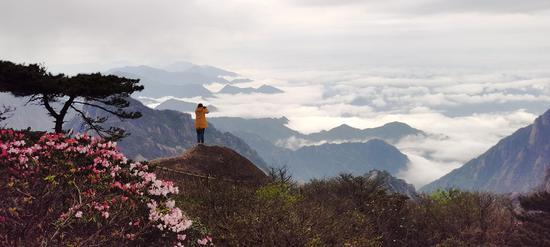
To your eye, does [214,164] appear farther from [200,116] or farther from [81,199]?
[81,199]

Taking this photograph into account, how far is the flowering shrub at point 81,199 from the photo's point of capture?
40.7 feet

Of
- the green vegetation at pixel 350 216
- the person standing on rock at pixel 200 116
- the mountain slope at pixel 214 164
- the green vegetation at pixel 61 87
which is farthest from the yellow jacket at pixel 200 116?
the green vegetation at pixel 350 216

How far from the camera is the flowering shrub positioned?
12.4 m

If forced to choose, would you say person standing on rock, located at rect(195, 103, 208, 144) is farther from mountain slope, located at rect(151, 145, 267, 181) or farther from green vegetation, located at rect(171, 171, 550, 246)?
green vegetation, located at rect(171, 171, 550, 246)

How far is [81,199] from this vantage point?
1427 cm

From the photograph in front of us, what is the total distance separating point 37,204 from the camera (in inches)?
490

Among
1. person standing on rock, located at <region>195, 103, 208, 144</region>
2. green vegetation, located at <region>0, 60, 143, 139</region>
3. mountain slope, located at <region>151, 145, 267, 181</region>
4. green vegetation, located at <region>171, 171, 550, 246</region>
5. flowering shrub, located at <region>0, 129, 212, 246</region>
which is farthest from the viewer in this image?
mountain slope, located at <region>151, 145, 267, 181</region>

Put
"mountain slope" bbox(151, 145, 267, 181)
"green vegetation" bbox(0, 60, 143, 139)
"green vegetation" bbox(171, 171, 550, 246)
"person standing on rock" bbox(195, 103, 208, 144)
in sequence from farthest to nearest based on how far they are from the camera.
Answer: "mountain slope" bbox(151, 145, 267, 181) < "person standing on rock" bbox(195, 103, 208, 144) < "green vegetation" bbox(0, 60, 143, 139) < "green vegetation" bbox(171, 171, 550, 246)

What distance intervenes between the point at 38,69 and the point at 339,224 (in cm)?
2751

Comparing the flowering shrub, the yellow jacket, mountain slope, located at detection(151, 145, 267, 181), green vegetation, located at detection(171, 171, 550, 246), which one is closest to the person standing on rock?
the yellow jacket

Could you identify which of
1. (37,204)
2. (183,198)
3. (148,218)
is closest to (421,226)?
(183,198)

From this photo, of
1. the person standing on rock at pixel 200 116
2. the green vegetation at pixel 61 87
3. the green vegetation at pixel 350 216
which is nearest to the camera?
the green vegetation at pixel 350 216

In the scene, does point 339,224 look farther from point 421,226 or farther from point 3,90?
point 3,90

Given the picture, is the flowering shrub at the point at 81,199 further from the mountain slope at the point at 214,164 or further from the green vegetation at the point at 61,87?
the mountain slope at the point at 214,164
